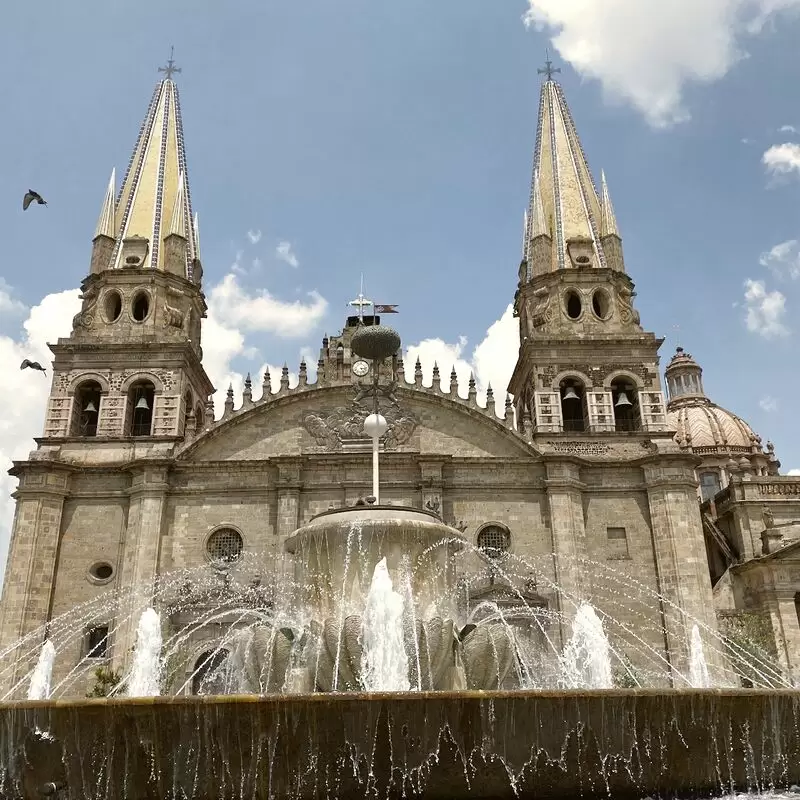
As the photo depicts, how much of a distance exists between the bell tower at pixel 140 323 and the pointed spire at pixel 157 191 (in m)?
0.06

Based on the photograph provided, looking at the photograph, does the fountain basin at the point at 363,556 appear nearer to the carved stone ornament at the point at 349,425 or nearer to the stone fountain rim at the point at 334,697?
the stone fountain rim at the point at 334,697

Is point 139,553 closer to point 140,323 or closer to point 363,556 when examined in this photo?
point 140,323

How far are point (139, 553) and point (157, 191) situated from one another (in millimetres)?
17099

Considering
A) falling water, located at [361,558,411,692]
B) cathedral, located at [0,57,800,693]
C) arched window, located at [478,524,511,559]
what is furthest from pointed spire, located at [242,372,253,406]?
falling water, located at [361,558,411,692]

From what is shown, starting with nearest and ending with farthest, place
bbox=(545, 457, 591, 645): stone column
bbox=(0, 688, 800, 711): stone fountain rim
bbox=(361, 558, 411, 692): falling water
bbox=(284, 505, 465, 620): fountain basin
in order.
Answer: bbox=(0, 688, 800, 711): stone fountain rim, bbox=(361, 558, 411, 692): falling water, bbox=(284, 505, 465, 620): fountain basin, bbox=(545, 457, 591, 645): stone column

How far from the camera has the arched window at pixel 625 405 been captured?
32.3 meters

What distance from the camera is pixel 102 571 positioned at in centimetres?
2881

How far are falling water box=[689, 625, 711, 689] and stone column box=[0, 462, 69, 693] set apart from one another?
834 inches

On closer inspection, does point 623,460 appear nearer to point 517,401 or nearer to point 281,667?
point 517,401

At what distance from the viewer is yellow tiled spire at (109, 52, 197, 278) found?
117ft

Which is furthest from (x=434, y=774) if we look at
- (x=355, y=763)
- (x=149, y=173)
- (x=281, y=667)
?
(x=149, y=173)

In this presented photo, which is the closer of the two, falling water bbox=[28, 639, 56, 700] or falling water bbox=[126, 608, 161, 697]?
falling water bbox=[126, 608, 161, 697]

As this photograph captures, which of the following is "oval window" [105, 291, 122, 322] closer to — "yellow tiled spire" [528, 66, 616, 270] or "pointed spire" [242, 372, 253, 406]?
"pointed spire" [242, 372, 253, 406]

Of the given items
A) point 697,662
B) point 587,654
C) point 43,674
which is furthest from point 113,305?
point 697,662
